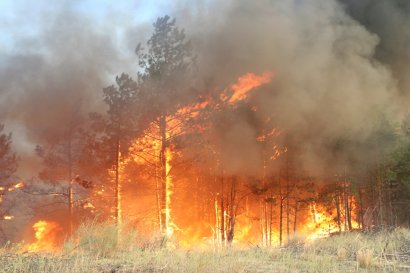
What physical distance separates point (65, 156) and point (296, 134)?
14.6m

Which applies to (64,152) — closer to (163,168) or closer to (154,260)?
(163,168)

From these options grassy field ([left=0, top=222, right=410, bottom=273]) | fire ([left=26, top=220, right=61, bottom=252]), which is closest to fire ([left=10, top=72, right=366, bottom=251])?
fire ([left=26, top=220, right=61, bottom=252])

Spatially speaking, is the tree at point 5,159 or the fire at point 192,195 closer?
the fire at point 192,195

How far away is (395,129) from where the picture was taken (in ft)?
84.9

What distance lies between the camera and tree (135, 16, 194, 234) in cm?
1831

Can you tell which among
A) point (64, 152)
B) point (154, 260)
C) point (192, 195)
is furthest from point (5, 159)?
point (154, 260)

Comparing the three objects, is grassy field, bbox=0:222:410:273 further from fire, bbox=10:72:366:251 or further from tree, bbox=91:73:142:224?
tree, bbox=91:73:142:224

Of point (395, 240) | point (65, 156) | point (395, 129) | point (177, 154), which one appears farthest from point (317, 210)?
point (395, 240)

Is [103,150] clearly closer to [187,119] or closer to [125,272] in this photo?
[187,119]

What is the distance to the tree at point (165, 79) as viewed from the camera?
18.3 metres

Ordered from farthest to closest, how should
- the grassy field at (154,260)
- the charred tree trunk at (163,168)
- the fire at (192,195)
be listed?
the fire at (192,195)
the charred tree trunk at (163,168)
the grassy field at (154,260)

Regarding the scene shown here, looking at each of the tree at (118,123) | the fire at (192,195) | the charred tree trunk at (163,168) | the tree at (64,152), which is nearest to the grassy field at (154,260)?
the charred tree trunk at (163,168)

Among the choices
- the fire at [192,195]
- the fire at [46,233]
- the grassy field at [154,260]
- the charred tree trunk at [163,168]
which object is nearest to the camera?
the grassy field at [154,260]

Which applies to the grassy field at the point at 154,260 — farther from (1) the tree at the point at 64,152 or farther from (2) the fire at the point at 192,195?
(1) the tree at the point at 64,152
